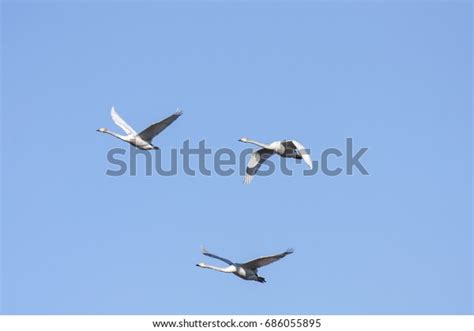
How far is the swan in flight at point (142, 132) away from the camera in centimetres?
5616

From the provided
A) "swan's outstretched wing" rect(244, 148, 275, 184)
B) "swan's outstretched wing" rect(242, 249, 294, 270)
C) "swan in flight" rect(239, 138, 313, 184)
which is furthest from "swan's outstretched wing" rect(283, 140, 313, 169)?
"swan's outstretched wing" rect(242, 249, 294, 270)

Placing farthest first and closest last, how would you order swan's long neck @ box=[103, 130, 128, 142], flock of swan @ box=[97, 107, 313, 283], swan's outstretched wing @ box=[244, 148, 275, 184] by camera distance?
swan's long neck @ box=[103, 130, 128, 142] < swan's outstretched wing @ box=[244, 148, 275, 184] < flock of swan @ box=[97, 107, 313, 283]

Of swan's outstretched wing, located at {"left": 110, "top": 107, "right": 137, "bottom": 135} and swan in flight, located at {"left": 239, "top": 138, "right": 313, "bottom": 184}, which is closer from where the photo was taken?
swan in flight, located at {"left": 239, "top": 138, "right": 313, "bottom": 184}

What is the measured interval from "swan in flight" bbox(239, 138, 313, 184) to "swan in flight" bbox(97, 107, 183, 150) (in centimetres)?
283

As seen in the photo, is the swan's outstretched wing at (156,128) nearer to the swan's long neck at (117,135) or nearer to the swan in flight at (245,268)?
the swan's long neck at (117,135)

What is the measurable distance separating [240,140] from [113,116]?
424 centimetres

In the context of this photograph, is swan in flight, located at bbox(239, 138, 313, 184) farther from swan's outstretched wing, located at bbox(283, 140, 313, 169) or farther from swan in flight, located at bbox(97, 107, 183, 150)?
swan in flight, located at bbox(97, 107, 183, 150)

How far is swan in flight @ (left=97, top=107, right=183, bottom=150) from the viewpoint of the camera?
56.2m
